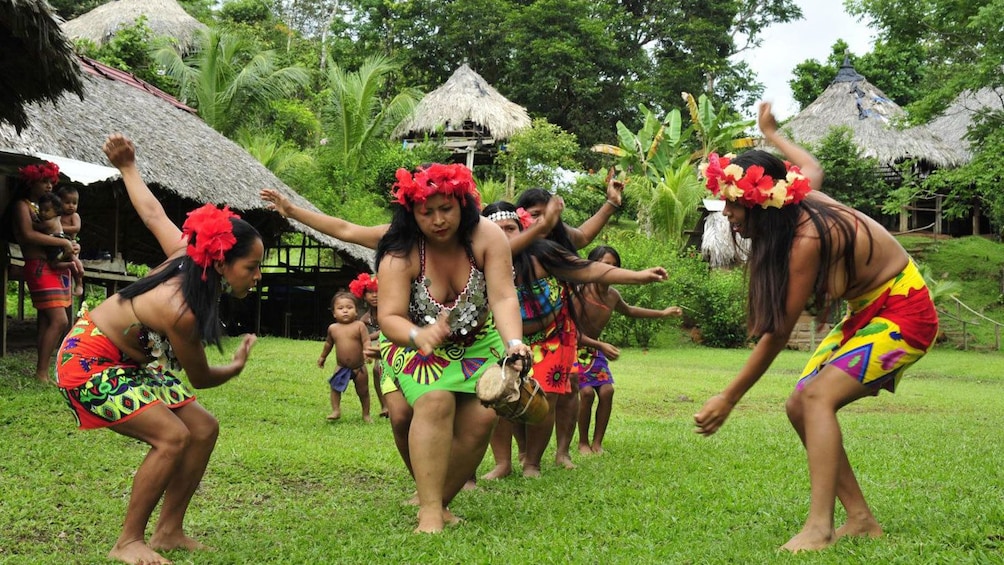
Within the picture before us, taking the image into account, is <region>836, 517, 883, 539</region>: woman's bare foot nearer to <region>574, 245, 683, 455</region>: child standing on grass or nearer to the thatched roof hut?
<region>574, 245, 683, 455</region>: child standing on grass

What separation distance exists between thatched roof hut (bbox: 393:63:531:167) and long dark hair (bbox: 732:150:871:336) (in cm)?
3091

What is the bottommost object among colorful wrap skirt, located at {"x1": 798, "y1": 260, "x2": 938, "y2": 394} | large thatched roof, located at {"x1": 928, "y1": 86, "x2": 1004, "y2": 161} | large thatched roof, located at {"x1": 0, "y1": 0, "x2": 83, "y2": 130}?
colorful wrap skirt, located at {"x1": 798, "y1": 260, "x2": 938, "y2": 394}

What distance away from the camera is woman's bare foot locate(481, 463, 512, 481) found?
6.68 metres

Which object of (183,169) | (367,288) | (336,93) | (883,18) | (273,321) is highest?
(883,18)

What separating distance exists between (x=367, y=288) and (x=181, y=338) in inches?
212

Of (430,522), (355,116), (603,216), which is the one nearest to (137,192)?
(430,522)

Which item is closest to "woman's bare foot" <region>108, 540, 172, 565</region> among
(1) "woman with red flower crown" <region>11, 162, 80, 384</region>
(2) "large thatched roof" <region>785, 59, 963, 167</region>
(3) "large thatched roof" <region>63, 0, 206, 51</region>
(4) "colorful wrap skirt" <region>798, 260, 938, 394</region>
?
(4) "colorful wrap skirt" <region>798, 260, 938, 394</region>

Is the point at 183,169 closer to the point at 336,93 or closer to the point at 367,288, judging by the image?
the point at 367,288

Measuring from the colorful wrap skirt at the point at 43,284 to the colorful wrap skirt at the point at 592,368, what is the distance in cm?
524

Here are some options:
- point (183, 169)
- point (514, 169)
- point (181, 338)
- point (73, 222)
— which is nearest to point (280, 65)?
point (514, 169)

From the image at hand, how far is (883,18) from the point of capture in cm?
2473

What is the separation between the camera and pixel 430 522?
193 inches

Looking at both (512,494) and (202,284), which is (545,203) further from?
(202,284)

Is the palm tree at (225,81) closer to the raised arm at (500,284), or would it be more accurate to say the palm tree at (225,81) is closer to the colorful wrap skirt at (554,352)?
the colorful wrap skirt at (554,352)
